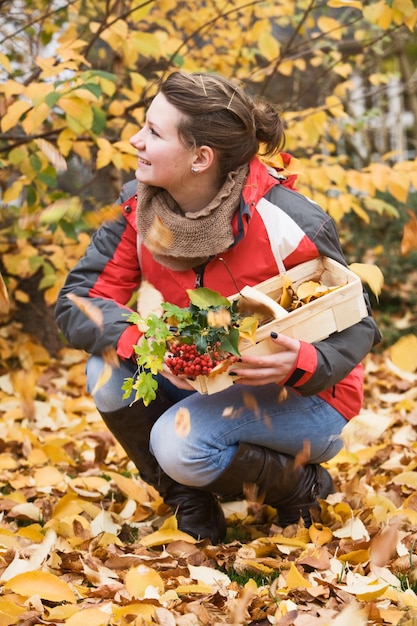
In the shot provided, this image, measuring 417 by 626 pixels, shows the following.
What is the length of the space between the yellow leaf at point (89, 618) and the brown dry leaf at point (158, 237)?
0.91 m

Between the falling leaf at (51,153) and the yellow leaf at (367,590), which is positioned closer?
the yellow leaf at (367,590)

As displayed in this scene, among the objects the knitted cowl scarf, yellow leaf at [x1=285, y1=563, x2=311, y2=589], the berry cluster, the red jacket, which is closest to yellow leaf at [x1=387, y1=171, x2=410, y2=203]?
the red jacket

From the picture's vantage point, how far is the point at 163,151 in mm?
2117

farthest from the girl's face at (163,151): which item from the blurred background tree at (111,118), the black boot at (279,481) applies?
the black boot at (279,481)

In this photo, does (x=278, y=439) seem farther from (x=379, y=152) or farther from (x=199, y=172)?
(x=379, y=152)

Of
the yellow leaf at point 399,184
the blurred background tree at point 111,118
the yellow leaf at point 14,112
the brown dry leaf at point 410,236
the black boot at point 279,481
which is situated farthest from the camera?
the yellow leaf at point 399,184

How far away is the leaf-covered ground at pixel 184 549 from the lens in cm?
166

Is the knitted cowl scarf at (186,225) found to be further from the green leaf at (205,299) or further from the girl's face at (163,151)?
the green leaf at (205,299)

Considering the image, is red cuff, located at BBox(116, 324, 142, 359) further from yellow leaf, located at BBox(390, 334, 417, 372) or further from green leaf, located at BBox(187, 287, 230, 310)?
yellow leaf, located at BBox(390, 334, 417, 372)

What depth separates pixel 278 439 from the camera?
2.17m

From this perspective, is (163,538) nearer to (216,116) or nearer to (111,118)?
(216,116)

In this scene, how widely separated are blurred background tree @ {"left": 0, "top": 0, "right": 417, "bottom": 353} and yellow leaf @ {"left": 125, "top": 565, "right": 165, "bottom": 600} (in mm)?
999

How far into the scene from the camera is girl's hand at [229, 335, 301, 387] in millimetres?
1913

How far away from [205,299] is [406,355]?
2.20 meters
